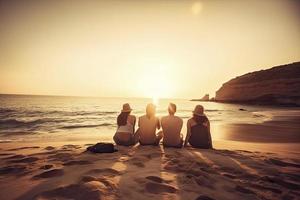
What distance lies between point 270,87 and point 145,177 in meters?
74.4

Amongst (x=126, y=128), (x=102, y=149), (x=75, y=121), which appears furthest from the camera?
(x=75, y=121)

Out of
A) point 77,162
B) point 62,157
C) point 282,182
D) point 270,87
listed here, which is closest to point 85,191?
point 77,162

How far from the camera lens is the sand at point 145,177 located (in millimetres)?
3037

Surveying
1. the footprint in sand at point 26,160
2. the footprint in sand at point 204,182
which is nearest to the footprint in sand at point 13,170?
the footprint in sand at point 26,160

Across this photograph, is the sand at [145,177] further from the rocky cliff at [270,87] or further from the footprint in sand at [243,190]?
the rocky cliff at [270,87]

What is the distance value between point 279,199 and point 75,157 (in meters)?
4.14

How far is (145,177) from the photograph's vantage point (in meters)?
3.64

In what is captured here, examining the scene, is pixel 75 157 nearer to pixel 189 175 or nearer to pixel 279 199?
pixel 189 175

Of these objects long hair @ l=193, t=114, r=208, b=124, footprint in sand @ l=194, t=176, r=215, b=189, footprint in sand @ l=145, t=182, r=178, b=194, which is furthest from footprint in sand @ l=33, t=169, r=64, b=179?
long hair @ l=193, t=114, r=208, b=124

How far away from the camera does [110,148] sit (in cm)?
566

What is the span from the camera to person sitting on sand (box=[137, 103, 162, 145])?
266 inches

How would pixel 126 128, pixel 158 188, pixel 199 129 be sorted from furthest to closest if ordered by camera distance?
pixel 126 128 → pixel 199 129 → pixel 158 188

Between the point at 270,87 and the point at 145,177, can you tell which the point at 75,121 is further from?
the point at 270,87

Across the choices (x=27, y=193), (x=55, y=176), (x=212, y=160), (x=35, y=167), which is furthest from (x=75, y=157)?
(x=212, y=160)
